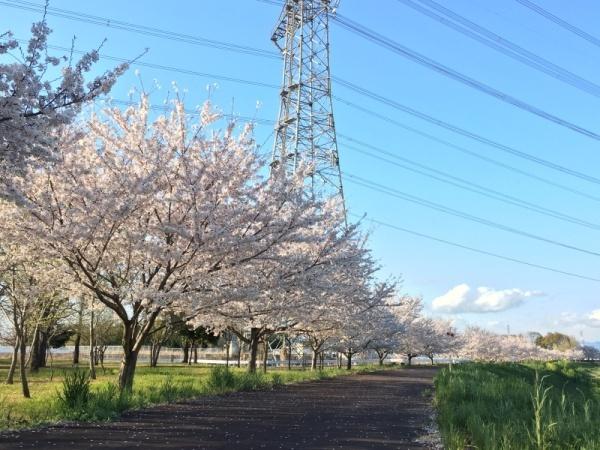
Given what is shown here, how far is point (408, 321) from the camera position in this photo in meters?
52.4

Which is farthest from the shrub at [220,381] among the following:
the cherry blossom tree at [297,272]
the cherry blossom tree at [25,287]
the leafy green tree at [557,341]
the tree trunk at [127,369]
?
the leafy green tree at [557,341]

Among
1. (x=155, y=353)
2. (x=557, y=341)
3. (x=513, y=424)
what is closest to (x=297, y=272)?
(x=513, y=424)

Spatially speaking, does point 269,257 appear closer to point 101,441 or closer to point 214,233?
point 214,233

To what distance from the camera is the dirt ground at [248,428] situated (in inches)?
279

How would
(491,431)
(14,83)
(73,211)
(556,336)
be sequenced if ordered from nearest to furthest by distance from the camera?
(14,83) → (491,431) → (73,211) → (556,336)

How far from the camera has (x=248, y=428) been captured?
8539mm

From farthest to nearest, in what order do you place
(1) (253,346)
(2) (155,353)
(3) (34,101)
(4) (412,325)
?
(4) (412,325) < (2) (155,353) < (1) (253,346) < (3) (34,101)

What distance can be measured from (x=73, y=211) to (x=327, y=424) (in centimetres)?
641

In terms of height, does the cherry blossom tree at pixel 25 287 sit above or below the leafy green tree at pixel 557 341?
above

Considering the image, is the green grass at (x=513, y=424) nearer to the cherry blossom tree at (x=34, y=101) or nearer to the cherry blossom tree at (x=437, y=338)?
the cherry blossom tree at (x=34, y=101)

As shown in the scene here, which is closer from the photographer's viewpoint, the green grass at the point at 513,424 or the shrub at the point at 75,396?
the green grass at the point at 513,424

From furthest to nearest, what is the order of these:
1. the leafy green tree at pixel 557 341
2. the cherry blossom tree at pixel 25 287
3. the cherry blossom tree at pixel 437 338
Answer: the leafy green tree at pixel 557 341
the cherry blossom tree at pixel 437 338
the cherry blossom tree at pixel 25 287

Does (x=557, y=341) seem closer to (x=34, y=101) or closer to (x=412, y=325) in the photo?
(x=412, y=325)

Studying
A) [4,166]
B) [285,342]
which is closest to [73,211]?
[4,166]
